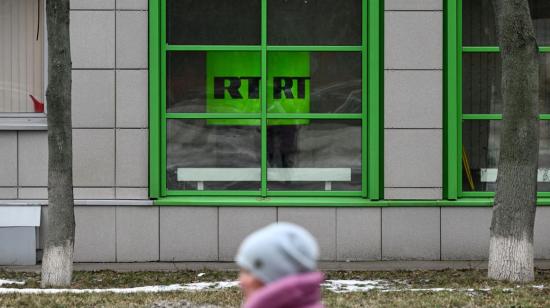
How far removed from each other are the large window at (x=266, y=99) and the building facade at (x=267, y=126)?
18 mm

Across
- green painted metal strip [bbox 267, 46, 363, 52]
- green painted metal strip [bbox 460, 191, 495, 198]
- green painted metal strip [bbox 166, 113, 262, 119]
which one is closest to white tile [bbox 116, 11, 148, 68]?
green painted metal strip [bbox 166, 113, 262, 119]

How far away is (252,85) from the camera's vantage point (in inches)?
523

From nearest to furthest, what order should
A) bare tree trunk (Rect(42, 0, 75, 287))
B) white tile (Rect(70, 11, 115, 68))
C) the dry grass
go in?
the dry grass < bare tree trunk (Rect(42, 0, 75, 287)) < white tile (Rect(70, 11, 115, 68))

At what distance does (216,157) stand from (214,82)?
0.98 m

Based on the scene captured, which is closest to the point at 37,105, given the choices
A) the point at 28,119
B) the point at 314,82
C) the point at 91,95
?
the point at 28,119

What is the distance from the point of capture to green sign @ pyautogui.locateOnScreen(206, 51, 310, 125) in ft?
43.4

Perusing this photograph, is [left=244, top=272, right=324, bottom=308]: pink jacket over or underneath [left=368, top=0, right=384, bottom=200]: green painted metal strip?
underneath

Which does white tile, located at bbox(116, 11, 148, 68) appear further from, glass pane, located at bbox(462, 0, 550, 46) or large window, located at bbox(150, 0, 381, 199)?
glass pane, located at bbox(462, 0, 550, 46)

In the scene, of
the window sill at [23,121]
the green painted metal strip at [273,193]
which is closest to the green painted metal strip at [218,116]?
the green painted metal strip at [273,193]

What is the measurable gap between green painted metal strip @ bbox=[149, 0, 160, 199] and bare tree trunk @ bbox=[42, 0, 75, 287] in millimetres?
2615

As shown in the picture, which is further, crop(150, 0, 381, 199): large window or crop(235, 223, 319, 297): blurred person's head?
crop(150, 0, 381, 199): large window

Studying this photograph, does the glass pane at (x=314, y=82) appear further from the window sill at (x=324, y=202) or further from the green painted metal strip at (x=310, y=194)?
the window sill at (x=324, y=202)

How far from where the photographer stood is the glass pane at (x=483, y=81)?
1316cm

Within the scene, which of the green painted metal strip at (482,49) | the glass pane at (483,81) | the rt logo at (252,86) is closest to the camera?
the green painted metal strip at (482,49)
